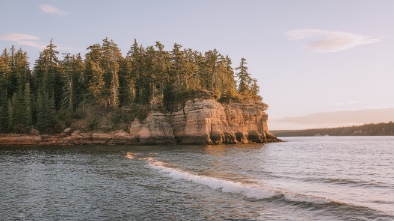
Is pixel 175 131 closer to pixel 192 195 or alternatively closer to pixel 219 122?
pixel 219 122

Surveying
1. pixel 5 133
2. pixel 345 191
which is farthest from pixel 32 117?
pixel 345 191

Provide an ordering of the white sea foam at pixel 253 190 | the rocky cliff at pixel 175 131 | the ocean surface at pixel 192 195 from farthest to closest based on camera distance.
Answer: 1. the rocky cliff at pixel 175 131
2. the white sea foam at pixel 253 190
3. the ocean surface at pixel 192 195

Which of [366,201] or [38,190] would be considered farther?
[38,190]

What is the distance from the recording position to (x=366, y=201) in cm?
1747

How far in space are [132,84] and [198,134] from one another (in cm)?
2562

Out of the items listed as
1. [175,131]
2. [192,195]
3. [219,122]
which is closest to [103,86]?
[175,131]

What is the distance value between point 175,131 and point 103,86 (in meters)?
24.2

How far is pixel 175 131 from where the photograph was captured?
7912cm

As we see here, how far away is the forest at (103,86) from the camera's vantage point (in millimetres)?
78688

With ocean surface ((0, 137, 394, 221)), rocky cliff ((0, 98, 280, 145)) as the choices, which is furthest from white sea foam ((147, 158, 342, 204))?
rocky cliff ((0, 98, 280, 145))

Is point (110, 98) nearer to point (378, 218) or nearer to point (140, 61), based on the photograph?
point (140, 61)

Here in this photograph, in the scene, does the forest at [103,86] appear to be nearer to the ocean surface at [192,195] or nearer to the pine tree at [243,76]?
the pine tree at [243,76]

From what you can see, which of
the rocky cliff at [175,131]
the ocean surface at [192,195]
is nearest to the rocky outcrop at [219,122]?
the rocky cliff at [175,131]

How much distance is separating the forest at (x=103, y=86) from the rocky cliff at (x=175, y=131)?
2613mm
